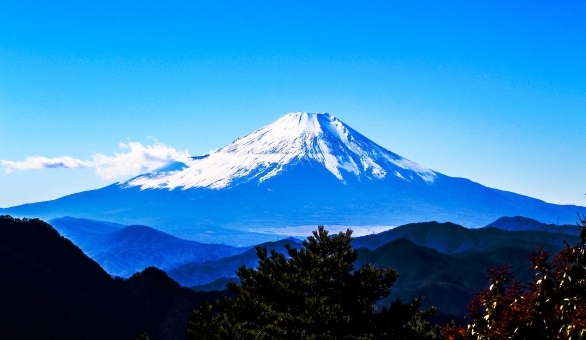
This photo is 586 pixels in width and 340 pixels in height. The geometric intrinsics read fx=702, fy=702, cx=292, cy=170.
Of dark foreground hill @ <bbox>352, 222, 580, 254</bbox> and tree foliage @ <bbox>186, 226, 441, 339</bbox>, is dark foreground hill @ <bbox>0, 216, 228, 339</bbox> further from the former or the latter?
dark foreground hill @ <bbox>352, 222, 580, 254</bbox>

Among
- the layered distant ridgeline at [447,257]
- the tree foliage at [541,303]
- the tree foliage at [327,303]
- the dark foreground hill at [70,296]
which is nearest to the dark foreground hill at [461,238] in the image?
the layered distant ridgeline at [447,257]

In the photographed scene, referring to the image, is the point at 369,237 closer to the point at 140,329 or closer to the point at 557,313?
the point at 140,329

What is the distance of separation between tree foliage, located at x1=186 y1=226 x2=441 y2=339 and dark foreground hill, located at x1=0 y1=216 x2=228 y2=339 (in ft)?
82.4

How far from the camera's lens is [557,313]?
28.2ft

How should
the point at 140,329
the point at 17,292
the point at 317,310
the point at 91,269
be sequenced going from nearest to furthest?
the point at 317,310 → the point at 17,292 → the point at 140,329 → the point at 91,269

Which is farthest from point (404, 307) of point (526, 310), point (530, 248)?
point (530, 248)

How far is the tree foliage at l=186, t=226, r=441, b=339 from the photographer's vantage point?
2000 cm

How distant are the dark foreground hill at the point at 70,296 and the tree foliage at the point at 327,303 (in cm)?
2511

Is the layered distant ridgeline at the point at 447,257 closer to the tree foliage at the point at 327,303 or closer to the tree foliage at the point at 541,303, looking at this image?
the tree foliage at the point at 327,303

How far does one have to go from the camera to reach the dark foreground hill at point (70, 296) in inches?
1844

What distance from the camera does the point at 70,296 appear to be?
52.7m

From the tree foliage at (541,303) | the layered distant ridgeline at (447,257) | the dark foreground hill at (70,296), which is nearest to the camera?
the tree foliage at (541,303)

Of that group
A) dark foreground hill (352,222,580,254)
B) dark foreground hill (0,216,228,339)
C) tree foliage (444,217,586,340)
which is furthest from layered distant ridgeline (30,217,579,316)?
tree foliage (444,217,586,340)

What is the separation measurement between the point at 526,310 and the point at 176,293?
198 ft
